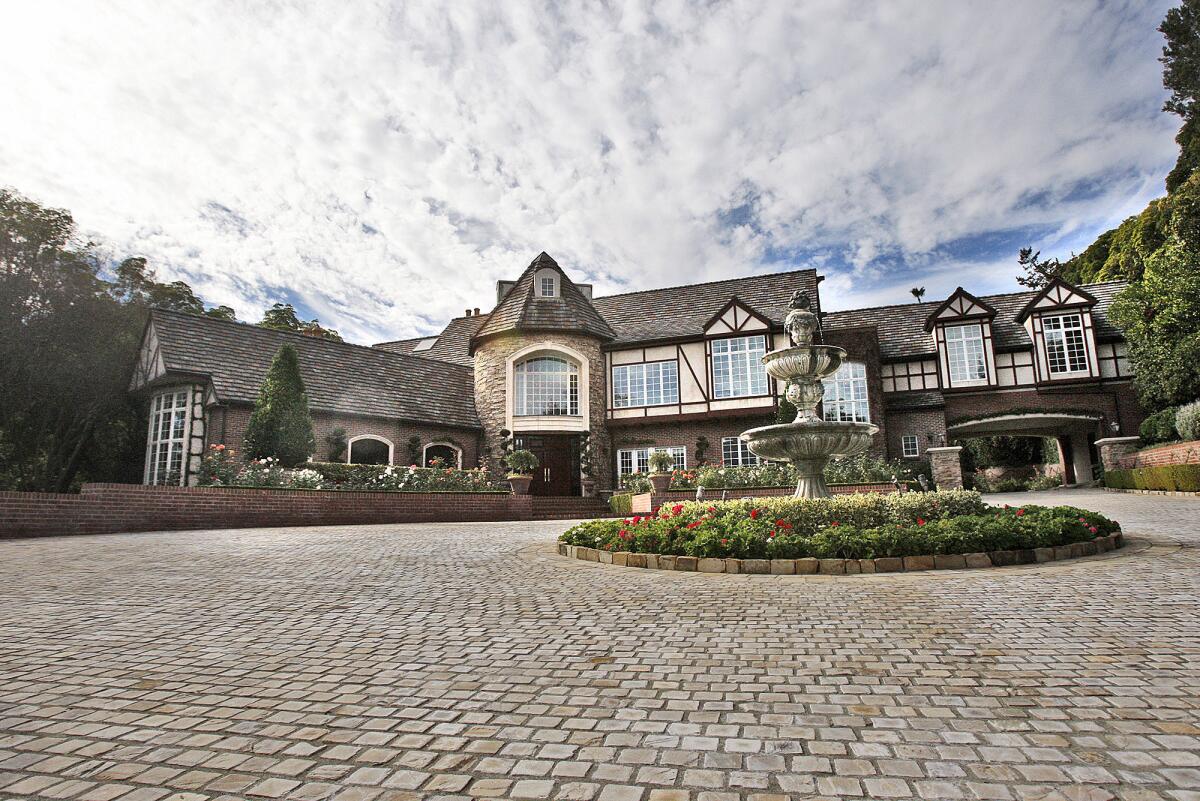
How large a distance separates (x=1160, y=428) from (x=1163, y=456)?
2.66 meters

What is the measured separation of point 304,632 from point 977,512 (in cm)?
929

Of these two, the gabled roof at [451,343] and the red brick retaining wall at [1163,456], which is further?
the gabled roof at [451,343]

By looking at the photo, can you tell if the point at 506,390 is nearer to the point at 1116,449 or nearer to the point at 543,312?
the point at 543,312

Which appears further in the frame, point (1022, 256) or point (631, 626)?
point (1022, 256)

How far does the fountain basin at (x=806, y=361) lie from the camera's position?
11.5 m

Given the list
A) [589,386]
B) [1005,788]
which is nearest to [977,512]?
[1005,788]

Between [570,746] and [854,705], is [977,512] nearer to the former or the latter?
[854,705]

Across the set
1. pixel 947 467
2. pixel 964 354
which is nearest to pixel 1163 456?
pixel 947 467

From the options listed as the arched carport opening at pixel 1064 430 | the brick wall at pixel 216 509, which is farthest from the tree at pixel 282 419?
the arched carport opening at pixel 1064 430

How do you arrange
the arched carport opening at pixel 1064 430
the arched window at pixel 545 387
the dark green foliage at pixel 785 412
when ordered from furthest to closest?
the arched carport opening at pixel 1064 430
the arched window at pixel 545 387
the dark green foliage at pixel 785 412

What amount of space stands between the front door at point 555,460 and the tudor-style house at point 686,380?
55 millimetres

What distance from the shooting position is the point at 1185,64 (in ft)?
91.4

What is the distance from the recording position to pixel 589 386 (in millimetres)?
26281

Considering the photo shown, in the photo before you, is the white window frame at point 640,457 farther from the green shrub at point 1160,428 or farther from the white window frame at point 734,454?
the green shrub at point 1160,428
